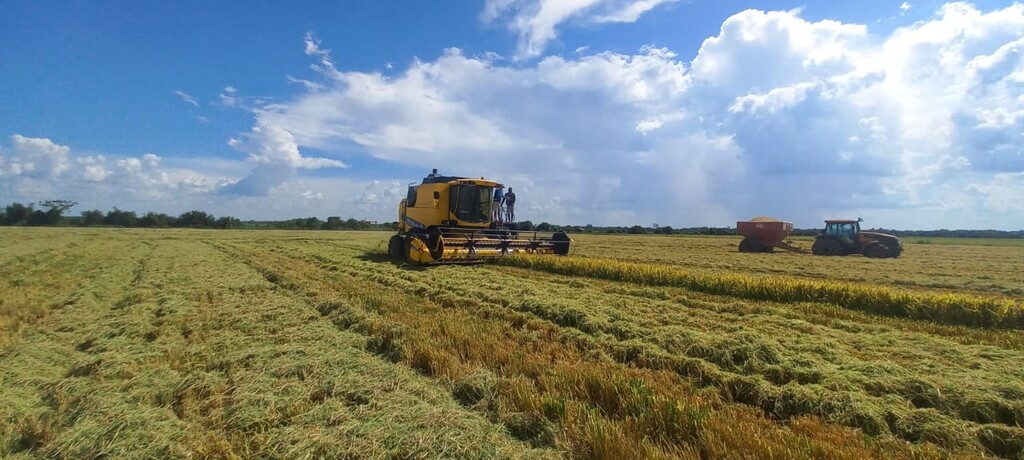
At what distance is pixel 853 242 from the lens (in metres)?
22.3

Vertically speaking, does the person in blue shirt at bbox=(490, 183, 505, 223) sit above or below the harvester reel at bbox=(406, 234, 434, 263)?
above

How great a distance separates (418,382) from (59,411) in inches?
109

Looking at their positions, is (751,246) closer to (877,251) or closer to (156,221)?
(877,251)

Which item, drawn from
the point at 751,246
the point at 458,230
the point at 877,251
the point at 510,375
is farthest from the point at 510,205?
the point at 877,251

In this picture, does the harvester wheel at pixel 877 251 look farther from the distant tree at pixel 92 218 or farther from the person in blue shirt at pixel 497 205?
the distant tree at pixel 92 218

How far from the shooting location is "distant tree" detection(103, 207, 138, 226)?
A: 226ft

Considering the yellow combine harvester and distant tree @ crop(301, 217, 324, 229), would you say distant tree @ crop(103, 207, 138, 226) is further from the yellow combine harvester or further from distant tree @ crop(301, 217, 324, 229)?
the yellow combine harvester

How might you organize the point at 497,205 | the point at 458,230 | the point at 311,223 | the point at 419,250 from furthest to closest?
the point at 311,223 < the point at 497,205 < the point at 458,230 < the point at 419,250

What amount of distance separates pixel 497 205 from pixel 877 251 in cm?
1920

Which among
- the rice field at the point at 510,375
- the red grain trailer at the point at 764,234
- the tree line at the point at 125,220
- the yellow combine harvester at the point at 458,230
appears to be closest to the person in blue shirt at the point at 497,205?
the yellow combine harvester at the point at 458,230

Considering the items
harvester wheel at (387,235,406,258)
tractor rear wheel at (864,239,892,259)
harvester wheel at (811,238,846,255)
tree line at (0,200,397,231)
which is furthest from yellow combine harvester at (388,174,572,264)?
tree line at (0,200,397,231)

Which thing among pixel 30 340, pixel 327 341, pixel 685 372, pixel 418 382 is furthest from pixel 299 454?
pixel 30 340

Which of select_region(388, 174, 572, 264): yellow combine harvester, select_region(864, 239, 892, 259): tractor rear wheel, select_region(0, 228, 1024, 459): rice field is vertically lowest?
select_region(0, 228, 1024, 459): rice field

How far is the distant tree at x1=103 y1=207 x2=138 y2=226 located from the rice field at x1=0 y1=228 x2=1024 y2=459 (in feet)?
259
